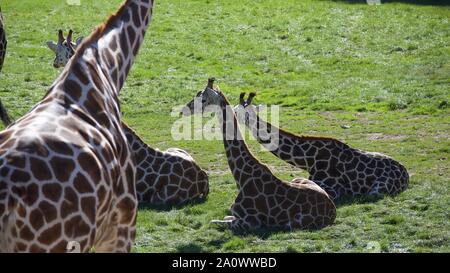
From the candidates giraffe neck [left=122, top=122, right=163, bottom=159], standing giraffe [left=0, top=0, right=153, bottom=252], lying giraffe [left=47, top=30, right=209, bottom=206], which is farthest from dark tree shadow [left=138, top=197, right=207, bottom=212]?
standing giraffe [left=0, top=0, right=153, bottom=252]

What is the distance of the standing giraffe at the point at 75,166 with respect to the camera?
6270 millimetres

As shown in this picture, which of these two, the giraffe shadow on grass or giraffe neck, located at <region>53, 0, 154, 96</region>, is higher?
giraffe neck, located at <region>53, 0, 154, 96</region>

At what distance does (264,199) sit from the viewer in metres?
10.9

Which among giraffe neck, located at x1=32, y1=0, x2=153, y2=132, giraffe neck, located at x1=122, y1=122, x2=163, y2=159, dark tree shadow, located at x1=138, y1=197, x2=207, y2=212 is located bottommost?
dark tree shadow, located at x1=138, y1=197, x2=207, y2=212

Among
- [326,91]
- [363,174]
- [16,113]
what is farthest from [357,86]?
[363,174]

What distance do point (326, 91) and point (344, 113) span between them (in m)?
1.59

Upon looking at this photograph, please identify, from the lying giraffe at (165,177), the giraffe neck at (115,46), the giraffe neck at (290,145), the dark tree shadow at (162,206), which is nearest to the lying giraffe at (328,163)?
the giraffe neck at (290,145)

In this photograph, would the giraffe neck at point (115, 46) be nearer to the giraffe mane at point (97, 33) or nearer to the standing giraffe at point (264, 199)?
the giraffe mane at point (97, 33)

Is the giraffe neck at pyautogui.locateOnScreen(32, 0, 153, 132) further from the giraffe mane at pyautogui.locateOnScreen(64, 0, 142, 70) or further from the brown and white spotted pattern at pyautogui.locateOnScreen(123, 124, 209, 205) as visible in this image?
the brown and white spotted pattern at pyautogui.locateOnScreen(123, 124, 209, 205)

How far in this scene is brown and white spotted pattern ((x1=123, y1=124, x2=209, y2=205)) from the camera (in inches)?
473

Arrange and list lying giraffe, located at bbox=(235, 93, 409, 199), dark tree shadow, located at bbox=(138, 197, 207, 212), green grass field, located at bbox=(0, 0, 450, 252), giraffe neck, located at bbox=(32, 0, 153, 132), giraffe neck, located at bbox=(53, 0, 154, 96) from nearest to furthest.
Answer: giraffe neck, located at bbox=(32, 0, 153, 132) → giraffe neck, located at bbox=(53, 0, 154, 96) → green grass field, located at bbox=(0, 0, 450, 252) → dark tree shadow, located at bbox=(138, 197, 207, 212) → lying giraffe, located at bbox=(235, 93, 409, 199)

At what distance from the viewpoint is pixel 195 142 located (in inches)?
613

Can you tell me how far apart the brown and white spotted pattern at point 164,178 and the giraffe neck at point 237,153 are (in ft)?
3.57

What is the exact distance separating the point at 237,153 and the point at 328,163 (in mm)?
1638
